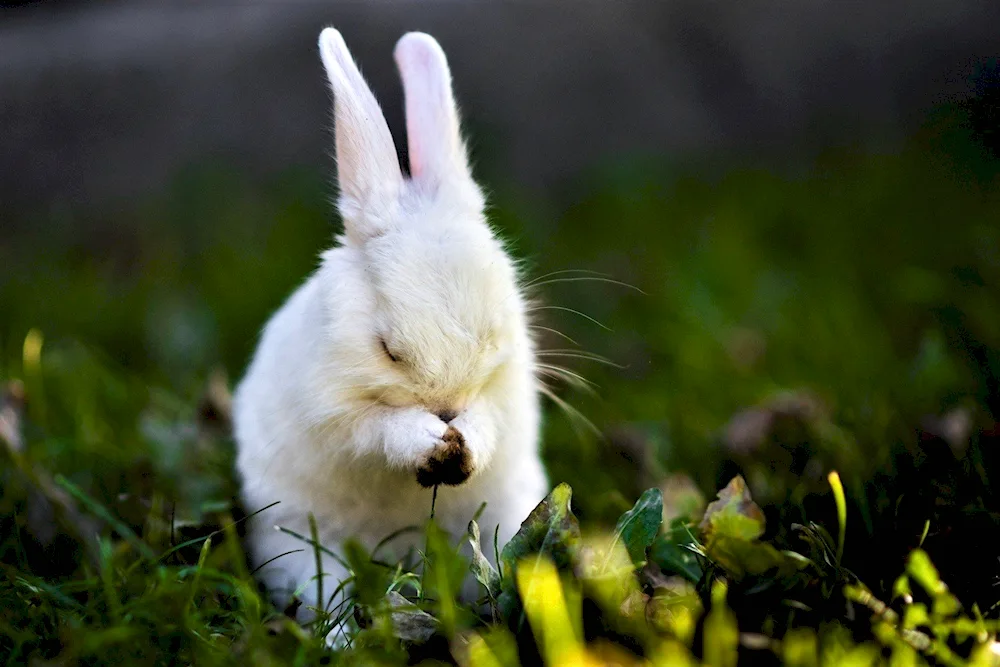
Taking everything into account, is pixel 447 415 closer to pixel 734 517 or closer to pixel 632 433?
pixel 734 517

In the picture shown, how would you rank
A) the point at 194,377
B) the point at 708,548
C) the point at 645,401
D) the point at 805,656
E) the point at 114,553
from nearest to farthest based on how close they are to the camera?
A: the point at 805,656 → the point at 708,548 → the point at 114,553 → the point at 645,401 → the point at 194,377

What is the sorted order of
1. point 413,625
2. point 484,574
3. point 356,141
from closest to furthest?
point 413,625, point 484,574, point 356,141

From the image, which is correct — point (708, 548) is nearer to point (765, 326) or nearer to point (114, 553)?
point (114, 553)

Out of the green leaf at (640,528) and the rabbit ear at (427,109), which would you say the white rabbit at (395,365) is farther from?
the green leaf at (640,528)

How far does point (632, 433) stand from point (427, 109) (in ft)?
4.15

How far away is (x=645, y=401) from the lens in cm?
354

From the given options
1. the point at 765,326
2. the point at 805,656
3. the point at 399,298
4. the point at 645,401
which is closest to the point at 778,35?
the point at 765,326

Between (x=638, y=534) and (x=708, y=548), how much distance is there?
136mm

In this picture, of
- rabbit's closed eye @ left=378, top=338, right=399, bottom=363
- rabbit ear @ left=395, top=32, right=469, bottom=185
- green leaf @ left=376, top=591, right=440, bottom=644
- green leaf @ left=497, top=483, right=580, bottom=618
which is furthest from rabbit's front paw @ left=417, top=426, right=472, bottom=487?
rabbit ear @ left=395, top=32, right=469, bottom=185

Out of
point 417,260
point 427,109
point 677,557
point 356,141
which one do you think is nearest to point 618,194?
point 427,109

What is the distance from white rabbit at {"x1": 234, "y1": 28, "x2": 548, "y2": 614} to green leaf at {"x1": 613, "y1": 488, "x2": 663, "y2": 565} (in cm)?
41

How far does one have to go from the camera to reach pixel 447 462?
84.7 inches

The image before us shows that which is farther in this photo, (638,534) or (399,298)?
(399,298)

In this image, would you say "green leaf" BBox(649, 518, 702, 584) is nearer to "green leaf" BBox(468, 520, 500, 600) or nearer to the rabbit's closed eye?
"green leaf" BBox(468, 520, 500, 600)
